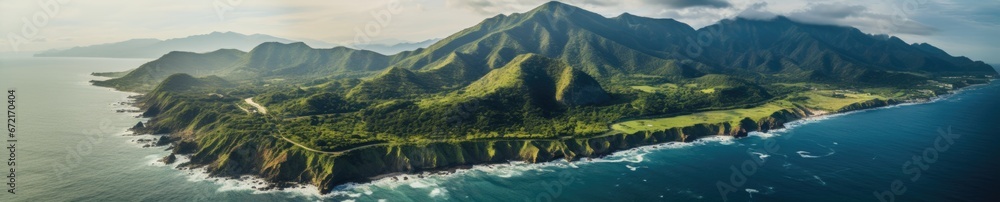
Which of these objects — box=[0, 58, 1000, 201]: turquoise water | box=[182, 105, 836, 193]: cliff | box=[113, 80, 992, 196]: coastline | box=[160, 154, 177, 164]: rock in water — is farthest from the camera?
box=[160, 154, 177, 164]: rock in water

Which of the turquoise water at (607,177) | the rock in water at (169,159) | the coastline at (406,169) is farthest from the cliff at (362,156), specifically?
the rock in water at (169,159)

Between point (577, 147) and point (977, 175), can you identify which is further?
point (577, 147)

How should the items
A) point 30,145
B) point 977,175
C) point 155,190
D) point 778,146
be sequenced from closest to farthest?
point 155,190
point 977,175
point 30,145
point 778,146

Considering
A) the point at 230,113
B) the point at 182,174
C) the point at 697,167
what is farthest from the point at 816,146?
the point at 230,113

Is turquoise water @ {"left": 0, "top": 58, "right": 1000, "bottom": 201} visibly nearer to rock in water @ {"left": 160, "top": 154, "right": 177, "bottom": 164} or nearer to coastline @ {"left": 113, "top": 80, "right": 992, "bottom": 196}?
coastline @ {"left": 113, "top": 80, "right": 992, "bottom": 196}

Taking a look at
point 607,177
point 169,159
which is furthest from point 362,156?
point 607,177

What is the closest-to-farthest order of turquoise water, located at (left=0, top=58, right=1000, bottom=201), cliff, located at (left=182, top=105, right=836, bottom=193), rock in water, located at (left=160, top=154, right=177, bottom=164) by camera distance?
1. turquoise water, located at (left=0, top=58, right=1000, bottom=201)
2. cliff, located at (left=182, top=105, right=836, bottom=193)
3. rock in water, located at (left=160, top=154, right=177, bottom=164)

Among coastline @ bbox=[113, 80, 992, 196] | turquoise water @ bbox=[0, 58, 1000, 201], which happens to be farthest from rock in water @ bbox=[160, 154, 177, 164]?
turquoise water @ bbox=[0, 58, 1000, 201]

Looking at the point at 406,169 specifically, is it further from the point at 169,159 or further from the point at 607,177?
the point at 169,159

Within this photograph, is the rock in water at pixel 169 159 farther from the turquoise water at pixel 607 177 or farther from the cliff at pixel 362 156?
the cliff at pixel 362 156

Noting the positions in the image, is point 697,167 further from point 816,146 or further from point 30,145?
point 30,145

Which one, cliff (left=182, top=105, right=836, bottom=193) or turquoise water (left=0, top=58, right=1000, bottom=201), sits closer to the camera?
turquoise water (left=0, top=58, right=1000, bottom=201)
